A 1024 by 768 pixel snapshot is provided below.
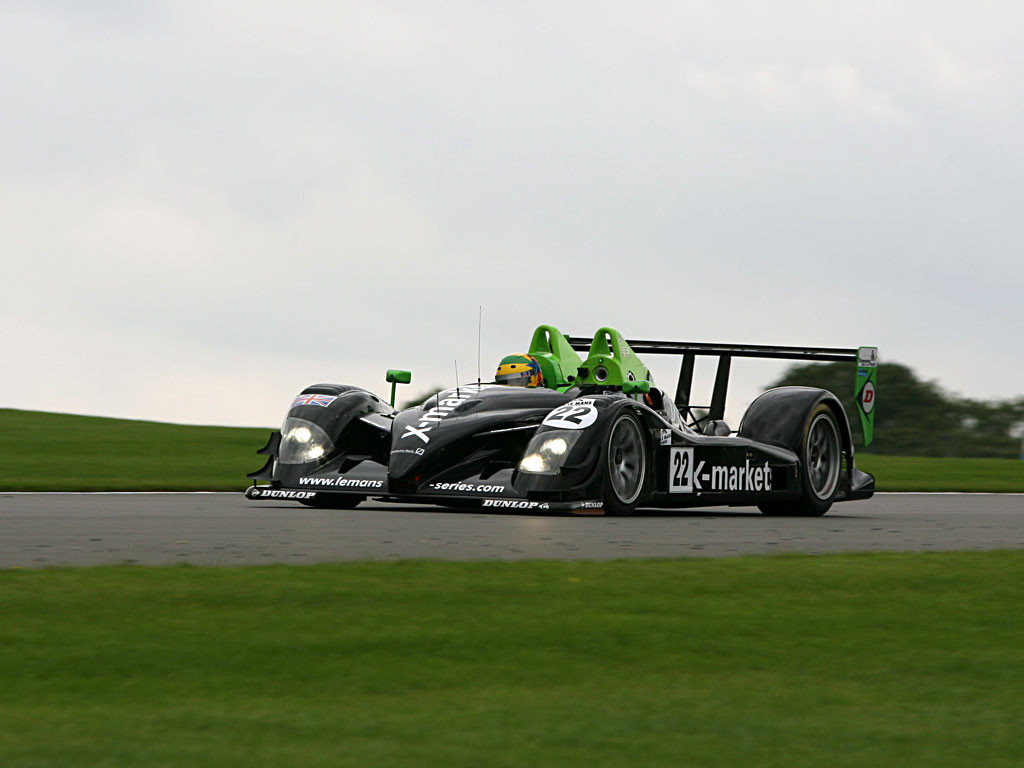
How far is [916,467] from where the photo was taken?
33031 mm

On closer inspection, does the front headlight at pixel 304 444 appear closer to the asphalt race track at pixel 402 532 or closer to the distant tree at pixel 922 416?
the asphalt race track at pixel 402 532

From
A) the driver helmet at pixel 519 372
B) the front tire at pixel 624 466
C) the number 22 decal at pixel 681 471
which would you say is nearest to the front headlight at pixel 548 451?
the front tire at pixel 624 466

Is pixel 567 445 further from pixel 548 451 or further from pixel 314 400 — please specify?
pixel 314 400

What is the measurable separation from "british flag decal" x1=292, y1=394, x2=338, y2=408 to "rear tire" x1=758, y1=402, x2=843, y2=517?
436 centimetres

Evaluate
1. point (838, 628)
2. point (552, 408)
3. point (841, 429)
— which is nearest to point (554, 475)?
point (552, 408)

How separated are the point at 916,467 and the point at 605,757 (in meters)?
30.3

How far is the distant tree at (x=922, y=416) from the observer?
63.5 m

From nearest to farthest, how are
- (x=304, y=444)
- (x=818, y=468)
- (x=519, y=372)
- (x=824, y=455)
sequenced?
1. (x=304, y=444)
2. (x=519, y=372)
3. (x=818, y=468)
4. (x=824, y=455)

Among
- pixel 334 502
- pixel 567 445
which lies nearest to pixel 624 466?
pixel 567 445

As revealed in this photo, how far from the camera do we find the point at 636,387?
14.5 metres

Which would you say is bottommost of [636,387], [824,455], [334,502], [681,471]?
[334,502]

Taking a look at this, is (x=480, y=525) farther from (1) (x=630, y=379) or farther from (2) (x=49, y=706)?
(2) (x=49, y=706)

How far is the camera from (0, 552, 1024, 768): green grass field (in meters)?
4.02

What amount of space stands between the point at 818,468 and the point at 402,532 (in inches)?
262
